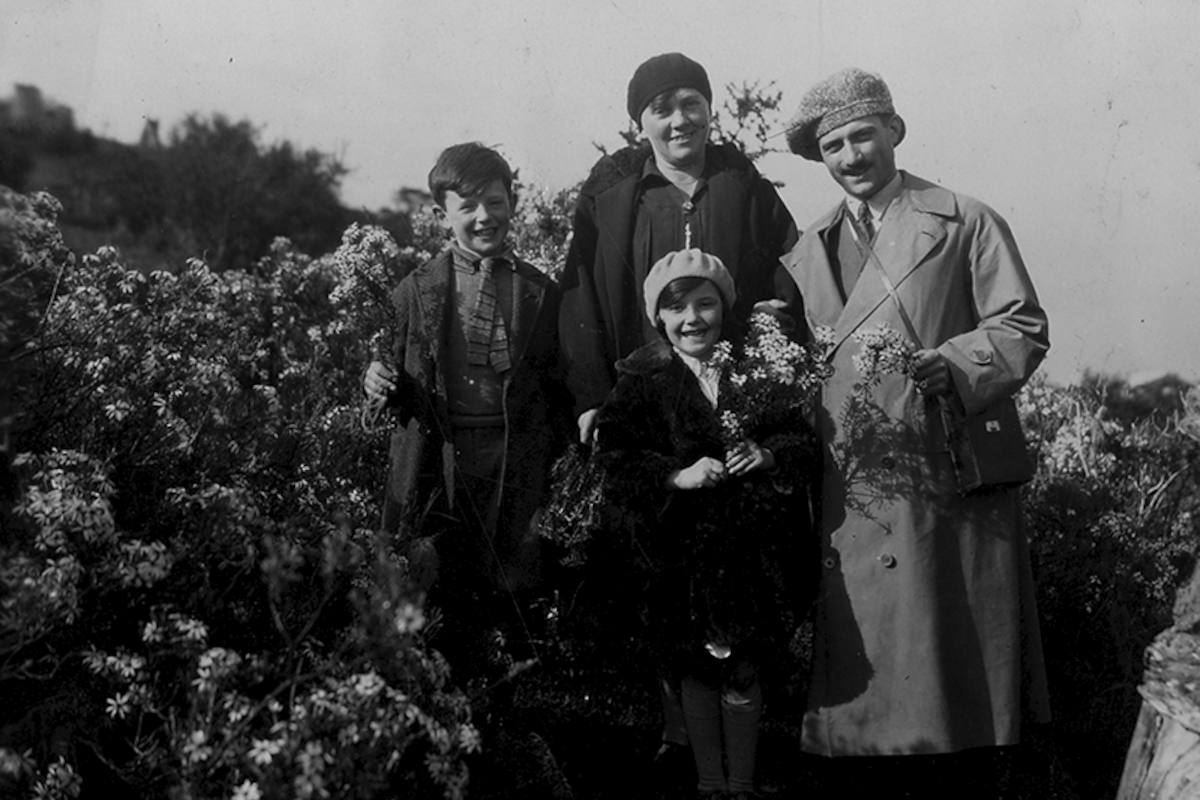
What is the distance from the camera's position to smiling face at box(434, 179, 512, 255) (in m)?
4.58

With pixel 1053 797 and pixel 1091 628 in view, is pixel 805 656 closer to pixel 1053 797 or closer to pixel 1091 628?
pixel 1053 797

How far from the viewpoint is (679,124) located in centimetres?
459

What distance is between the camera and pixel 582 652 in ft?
15.4

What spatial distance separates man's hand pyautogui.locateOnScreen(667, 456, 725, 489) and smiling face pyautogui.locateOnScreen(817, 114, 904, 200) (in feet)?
3.77

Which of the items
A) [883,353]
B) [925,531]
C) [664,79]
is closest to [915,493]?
[925,531]

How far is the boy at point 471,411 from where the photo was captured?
4516mm

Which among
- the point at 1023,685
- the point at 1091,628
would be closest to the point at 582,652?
the point at 1023,685

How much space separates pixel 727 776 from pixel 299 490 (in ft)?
6.11

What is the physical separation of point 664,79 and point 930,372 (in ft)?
5.12

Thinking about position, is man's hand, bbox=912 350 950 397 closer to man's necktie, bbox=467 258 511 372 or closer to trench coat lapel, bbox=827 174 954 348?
trench coat lapel, bbox=827 174 954 348

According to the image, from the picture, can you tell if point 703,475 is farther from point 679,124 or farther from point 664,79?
point 664,79

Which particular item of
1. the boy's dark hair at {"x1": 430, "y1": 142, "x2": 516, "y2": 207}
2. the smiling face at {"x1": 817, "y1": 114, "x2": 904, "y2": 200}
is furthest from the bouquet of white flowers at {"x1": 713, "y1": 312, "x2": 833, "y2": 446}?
the boy's dark hair at {"x1": 430, "y1": 142, "x2": 516, "y2": 207}

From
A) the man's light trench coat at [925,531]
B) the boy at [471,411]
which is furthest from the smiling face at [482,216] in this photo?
the man's light trench coat at [925,531]

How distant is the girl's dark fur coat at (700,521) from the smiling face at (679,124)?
0.94 m
